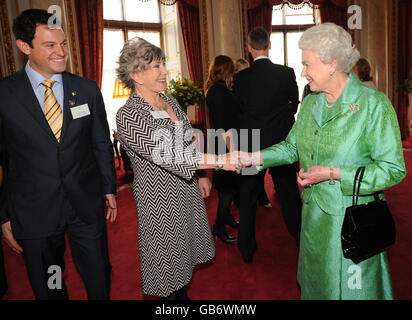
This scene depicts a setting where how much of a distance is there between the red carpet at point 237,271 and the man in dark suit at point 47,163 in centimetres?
101

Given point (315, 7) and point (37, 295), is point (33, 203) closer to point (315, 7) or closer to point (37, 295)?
point (37, 295)

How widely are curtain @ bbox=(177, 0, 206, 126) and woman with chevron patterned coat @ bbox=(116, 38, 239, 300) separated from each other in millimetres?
6065

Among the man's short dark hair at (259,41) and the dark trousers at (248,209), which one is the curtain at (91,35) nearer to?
the man's short dark hair at (259,41)

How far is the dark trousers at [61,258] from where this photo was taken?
1.87m

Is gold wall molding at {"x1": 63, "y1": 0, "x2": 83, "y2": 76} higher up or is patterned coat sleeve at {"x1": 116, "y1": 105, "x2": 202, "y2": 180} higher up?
gold wall molding at {"x1": 63, "y1": 0, "x2": 83, "y2": 76}

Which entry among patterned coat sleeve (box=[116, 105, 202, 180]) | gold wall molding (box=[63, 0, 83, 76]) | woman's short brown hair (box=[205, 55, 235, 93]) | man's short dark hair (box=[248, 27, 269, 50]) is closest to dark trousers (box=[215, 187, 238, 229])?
woman's short brown hair (box=[205, 55, 235, 93])

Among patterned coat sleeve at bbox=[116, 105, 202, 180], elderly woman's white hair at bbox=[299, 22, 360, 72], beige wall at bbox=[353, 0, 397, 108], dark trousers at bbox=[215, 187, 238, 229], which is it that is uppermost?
beige wall at bbox=[353, 0, 397, 108]

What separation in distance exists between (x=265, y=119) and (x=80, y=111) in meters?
1.69

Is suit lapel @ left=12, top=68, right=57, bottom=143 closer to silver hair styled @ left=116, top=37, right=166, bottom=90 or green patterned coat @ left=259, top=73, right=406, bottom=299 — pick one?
silver hair styled @ left=116, top=37, right=166, bottom=90

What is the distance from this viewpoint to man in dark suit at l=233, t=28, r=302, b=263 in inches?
121

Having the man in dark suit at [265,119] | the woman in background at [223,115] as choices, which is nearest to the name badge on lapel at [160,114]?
the man in dark suit at [265,119]

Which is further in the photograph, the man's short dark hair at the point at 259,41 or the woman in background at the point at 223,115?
the woman in background at the point at 223,115
